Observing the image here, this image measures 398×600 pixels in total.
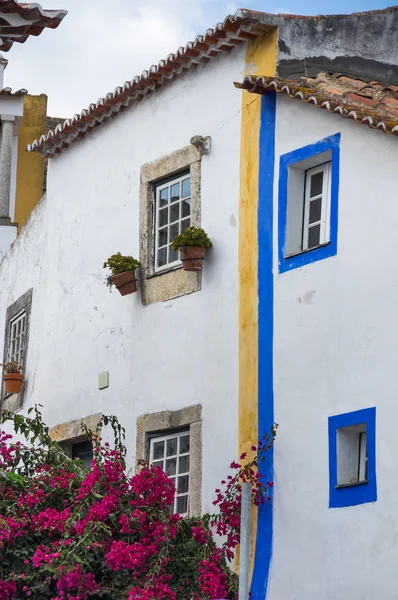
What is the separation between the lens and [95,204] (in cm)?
1653

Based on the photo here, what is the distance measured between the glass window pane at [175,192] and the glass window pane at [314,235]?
7.46ft

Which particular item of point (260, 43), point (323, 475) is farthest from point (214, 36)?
point (323, 475)

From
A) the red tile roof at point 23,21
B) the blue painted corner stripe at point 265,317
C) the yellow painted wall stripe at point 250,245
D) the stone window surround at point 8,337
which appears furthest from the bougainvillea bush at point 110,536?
the red tile roof at point 23,21

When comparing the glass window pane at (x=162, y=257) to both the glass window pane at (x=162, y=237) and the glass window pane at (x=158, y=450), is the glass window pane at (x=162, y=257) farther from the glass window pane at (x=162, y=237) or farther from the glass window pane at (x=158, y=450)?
the glass window pane at (x=158, y=450)

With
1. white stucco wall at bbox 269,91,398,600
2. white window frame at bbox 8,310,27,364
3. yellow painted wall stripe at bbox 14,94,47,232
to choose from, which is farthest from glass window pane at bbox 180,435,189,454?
yellow painted wall stripe at bbox 14,94,47,232

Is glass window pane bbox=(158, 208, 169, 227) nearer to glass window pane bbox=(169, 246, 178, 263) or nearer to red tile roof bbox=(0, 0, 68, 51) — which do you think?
glass window pane bbox=(169, 246, 178, 263)

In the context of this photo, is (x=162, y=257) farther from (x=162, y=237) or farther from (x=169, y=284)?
(x=169, y=284)

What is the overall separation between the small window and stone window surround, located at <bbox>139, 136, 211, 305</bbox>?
110 inches

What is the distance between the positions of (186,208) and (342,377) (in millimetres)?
3452

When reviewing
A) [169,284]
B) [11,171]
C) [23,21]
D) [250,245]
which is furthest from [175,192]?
[11,171]

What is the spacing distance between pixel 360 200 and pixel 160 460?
12.3 ft

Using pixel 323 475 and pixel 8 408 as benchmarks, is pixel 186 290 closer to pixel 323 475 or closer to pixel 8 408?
pixel 323 475

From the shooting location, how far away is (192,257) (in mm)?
14266

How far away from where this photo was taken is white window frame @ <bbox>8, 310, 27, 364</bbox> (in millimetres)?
18125
